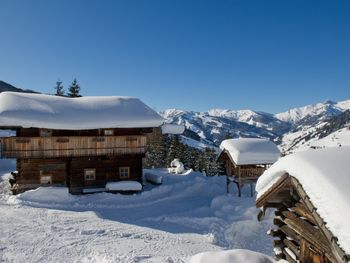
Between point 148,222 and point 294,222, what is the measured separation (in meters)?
15.4

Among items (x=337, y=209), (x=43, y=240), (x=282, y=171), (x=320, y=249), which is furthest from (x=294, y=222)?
(x=43, y=240)

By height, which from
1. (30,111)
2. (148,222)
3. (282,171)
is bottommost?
(148,222)

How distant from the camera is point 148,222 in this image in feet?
74.8

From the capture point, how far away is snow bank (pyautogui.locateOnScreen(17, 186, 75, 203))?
83.6ft

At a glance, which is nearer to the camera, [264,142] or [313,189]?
[313,189]

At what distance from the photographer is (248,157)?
100ft

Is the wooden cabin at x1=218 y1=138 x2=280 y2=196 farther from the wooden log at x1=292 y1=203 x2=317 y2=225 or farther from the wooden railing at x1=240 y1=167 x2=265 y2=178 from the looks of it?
the wooden log at x1=292 y1=203 x2=317 y2=225

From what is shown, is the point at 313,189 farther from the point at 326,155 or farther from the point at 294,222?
the point at 294,222

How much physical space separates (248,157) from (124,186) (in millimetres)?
11154

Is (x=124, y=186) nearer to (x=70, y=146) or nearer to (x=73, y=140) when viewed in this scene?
(x=70, y=146)

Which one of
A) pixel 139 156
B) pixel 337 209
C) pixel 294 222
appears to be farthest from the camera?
pixel 139 156

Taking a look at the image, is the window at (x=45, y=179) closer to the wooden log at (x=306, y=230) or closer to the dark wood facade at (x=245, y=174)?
the dark wood facade at (x=245, y=174)

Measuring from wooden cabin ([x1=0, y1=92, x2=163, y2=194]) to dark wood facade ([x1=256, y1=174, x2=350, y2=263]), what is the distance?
2130cm

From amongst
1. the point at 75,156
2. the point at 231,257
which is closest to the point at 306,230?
the point at 231,257
